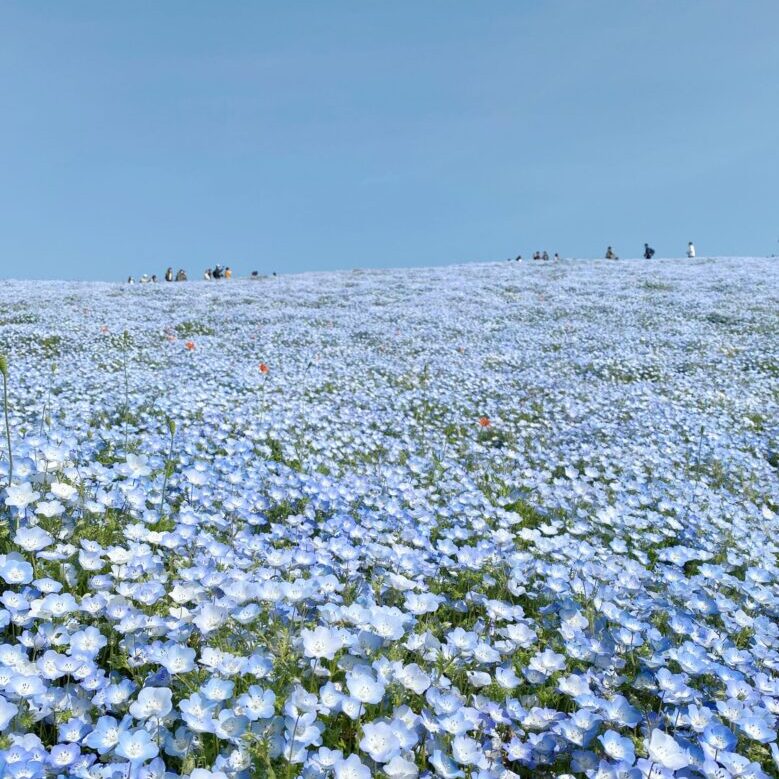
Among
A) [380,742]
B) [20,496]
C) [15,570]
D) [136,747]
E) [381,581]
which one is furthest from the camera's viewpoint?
[381,581]

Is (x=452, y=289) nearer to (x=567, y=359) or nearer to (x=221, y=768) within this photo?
(x=567, y=359)

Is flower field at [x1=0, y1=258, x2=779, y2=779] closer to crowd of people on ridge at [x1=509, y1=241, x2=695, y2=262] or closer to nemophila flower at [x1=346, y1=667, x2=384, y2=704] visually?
nemophila flower at [x1=346, y1=667, x2=384, y2=704]

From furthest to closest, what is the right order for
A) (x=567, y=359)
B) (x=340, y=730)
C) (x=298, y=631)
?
(x=567, y=359) < (x=298, y=631) < (x=340, y=730)

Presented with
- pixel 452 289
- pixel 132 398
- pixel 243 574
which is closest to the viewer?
pixel 243 574

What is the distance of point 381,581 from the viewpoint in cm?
328

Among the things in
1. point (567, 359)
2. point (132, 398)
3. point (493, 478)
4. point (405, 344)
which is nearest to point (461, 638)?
point (493, 478)

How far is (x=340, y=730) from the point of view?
2238mm

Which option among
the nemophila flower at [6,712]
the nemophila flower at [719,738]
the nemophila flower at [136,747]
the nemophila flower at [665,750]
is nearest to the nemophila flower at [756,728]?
the nemophila flower at [719,738]

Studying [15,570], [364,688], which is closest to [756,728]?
[364,688]

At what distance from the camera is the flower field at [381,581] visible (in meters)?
2.17

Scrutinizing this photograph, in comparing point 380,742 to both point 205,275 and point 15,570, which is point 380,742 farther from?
point 205,275

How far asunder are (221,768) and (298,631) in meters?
0.77

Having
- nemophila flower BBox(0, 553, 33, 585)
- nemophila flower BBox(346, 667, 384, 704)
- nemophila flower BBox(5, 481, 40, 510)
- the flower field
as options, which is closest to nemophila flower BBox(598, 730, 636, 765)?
the flower field

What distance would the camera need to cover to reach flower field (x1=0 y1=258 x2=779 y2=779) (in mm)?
2172
